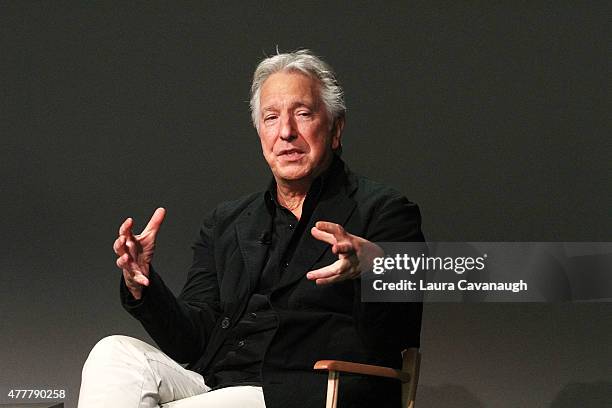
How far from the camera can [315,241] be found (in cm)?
250

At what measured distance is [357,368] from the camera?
2219 millimetres

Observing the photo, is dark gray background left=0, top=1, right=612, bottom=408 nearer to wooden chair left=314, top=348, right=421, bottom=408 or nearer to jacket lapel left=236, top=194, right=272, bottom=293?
jacket lapel left=236, top=194, right=272, bottom=293

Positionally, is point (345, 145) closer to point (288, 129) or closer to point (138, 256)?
point (288, 129)

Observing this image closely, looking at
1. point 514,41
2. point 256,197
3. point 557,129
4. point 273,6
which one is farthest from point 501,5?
point 256,197

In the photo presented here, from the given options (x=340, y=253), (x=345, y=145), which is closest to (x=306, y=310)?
(x=340, y=253)

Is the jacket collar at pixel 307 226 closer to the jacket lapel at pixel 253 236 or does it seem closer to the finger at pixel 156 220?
the jacket lapel at pixel 253 236

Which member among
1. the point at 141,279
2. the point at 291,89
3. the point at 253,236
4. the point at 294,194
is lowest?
the point at 141,279

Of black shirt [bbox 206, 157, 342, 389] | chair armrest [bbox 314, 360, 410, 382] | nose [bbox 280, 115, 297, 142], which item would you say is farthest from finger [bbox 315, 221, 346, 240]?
nose [bbox 280, 115, 297, 142]

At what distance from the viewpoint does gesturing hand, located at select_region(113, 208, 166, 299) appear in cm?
227

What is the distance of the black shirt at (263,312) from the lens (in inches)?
95.5

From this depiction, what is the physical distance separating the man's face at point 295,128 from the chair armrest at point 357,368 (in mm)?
607

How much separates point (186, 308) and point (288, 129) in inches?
22.9

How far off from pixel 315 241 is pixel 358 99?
1.05m

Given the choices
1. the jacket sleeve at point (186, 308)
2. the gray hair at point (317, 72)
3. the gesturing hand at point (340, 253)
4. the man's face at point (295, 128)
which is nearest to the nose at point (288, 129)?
the man's face at point (295, 128)
